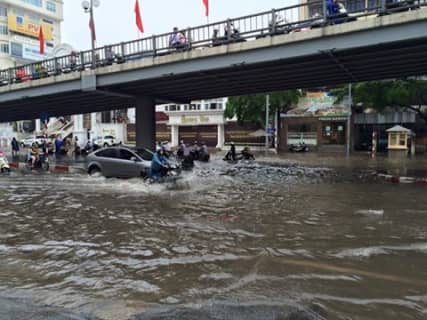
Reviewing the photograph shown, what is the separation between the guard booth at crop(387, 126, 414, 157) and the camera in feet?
129

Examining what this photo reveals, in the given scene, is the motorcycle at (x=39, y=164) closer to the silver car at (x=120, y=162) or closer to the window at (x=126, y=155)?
the silver car at (x=120, y=162)

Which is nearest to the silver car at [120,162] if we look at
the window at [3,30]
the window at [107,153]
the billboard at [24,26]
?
the window at [107,153]

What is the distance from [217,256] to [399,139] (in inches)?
1533

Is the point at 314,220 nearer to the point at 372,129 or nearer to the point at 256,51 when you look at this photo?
the point at 256,51

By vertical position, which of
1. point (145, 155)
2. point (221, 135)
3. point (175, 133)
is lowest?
point (145, 155)

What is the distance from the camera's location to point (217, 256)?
644 cm

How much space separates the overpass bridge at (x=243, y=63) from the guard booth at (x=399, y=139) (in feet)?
65.8

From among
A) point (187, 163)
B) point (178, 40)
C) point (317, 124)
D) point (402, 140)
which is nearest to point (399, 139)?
point (402, 140)

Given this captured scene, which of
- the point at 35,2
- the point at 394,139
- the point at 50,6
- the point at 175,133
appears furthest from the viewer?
the point at 50,6

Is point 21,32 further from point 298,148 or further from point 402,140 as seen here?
point 402,140

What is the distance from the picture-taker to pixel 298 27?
1491cm

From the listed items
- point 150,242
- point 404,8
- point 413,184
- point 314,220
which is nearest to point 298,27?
point 404,8

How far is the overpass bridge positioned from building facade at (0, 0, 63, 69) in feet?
167

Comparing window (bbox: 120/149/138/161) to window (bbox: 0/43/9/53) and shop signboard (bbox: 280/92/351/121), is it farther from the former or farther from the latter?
window (bbox: 0/43/9/53)
